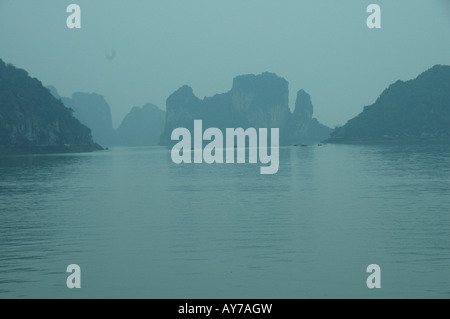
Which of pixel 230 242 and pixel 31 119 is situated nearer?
pixel 230 242

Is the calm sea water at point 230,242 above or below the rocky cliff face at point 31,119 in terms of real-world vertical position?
below

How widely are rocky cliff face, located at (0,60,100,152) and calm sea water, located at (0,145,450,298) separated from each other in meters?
119

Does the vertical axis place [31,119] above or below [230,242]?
above

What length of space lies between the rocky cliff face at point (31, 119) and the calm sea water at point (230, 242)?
119 m

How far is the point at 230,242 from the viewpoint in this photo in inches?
846

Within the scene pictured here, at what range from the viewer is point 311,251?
774 inches

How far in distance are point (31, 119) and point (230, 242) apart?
152 meters

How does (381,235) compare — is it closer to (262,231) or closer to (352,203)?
(262,231)

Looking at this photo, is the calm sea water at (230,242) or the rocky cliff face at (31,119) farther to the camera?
the rocky cliff face at (31,119)

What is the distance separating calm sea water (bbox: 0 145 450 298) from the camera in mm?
15430

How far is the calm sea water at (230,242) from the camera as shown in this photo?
15.4 metres

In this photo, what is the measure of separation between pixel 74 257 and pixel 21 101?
15759 cm
